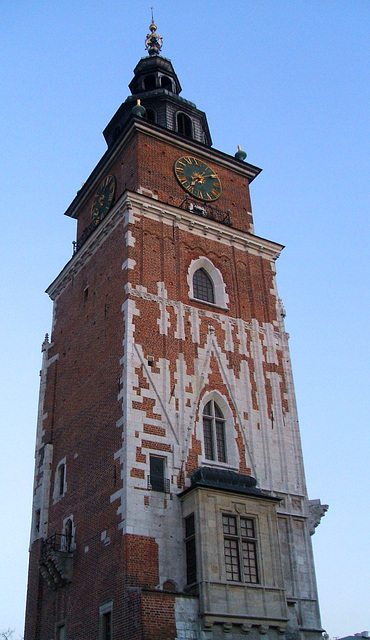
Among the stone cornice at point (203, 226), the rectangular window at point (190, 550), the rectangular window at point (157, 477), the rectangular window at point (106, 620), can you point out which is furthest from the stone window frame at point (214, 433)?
the stone cornice at point (203, 226)

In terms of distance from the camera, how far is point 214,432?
26.8 metres

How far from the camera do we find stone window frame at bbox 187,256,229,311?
30.1m

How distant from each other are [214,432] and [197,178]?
1268 centimetres

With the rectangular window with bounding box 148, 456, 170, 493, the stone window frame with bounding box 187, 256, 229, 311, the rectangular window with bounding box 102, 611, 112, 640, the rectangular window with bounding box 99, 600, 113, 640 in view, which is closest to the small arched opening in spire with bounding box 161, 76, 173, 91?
the stone window frame with bounding box 187, 256, 229, 311

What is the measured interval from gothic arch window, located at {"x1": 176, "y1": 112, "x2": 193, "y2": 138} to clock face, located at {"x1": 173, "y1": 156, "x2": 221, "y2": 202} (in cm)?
281

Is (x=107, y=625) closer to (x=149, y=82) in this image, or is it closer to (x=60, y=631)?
(x=60, y=631)

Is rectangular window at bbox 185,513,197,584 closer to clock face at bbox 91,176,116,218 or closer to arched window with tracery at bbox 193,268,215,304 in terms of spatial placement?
arched window with tracery at bbox 193,268,215,304

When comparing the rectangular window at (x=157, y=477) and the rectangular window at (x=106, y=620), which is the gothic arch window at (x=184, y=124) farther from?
the rectangular window at (x=106, y=620)

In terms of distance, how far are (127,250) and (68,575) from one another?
12140 mm

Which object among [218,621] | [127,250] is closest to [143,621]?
[218,621]

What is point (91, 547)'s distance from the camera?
2473 centimetres

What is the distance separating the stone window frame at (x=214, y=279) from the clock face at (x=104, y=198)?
5.48 metres

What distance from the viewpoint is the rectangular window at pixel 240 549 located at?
23.1 meters

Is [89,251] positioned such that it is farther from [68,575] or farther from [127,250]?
[68,575]
